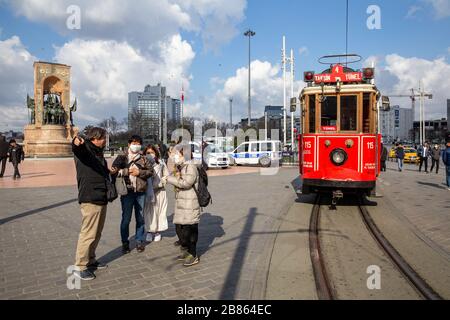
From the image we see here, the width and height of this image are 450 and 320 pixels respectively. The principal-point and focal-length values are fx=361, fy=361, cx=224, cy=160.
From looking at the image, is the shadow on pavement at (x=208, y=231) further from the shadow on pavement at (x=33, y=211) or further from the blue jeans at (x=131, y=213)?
the shadow on pavement at (x=33, y=211)

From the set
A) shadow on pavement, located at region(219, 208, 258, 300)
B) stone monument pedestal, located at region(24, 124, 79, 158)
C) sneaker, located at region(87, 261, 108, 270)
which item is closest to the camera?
shadow on pavement, located at region(219, 208, 258, 300)

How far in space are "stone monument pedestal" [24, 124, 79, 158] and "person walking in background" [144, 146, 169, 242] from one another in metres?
33.6

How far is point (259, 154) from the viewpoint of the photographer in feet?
90.0

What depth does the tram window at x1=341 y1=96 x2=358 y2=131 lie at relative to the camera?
368 inches

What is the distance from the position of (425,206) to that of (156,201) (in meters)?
7.53

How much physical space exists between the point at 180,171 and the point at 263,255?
6.08ft

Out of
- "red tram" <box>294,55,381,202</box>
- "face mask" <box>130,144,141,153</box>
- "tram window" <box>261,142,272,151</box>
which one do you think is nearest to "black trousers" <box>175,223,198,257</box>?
"face mask" <box>130,144,141,153</box>

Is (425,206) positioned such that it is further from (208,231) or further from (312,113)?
(208,231)

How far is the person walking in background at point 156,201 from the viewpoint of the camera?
632 cm

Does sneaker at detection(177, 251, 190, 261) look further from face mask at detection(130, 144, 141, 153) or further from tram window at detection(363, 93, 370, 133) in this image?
tram window at detection(363, 93, 370, 133)

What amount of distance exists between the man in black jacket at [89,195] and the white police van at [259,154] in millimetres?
22871

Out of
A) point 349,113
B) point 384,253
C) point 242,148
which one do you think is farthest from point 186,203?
point 242,148
